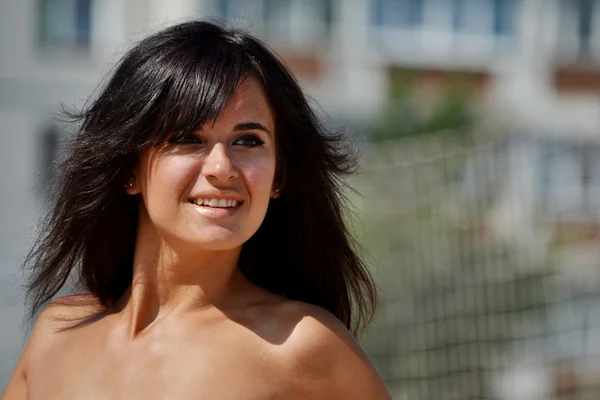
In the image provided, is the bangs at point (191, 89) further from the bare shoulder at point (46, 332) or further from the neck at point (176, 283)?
the bare shoulder at point (46, 332)

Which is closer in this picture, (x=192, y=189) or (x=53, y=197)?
(x=192, y=189)

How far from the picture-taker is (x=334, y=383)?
2.33 m

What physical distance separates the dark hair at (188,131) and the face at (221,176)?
0.03 m

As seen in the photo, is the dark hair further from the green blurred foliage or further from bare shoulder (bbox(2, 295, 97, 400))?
the green blurred foliage

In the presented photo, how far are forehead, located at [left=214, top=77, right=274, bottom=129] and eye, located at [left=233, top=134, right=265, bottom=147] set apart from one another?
3 centimetres

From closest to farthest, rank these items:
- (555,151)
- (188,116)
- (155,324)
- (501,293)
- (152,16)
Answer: (188,116), (155,324), (501,293), (555,151), (152,16)

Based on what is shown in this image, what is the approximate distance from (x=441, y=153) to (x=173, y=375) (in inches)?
233

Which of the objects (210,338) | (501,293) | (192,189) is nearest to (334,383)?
(210,338)

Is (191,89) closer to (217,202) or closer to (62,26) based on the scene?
(217,202)

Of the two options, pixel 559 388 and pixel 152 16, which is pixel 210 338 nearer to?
pixel 559 388

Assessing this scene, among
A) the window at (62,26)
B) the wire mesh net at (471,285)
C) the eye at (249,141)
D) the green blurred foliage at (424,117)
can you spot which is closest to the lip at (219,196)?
the eye at (249,141)

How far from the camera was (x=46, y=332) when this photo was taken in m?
2.56

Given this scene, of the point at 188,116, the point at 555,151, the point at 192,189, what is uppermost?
the point at 188,116

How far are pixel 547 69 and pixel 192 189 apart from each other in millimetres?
19221
